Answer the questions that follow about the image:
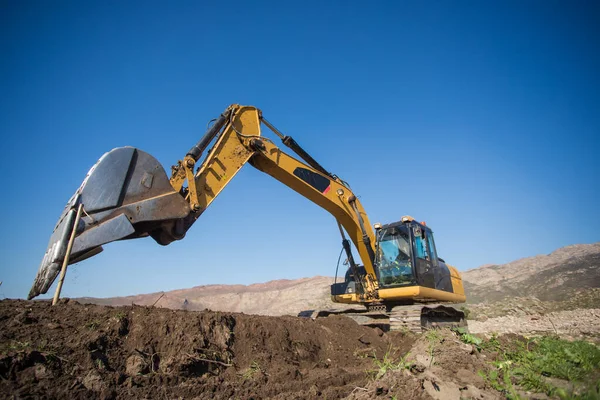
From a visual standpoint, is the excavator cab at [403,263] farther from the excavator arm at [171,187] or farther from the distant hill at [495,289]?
the distant hill at [495,289]

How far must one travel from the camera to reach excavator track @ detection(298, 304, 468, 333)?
748 cm

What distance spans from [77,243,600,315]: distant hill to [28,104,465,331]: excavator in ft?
53.0

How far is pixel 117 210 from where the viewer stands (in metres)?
4.97

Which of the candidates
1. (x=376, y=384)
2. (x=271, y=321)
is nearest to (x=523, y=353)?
(x=376, y=384)

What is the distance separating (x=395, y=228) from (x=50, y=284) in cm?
704

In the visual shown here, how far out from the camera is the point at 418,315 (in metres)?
7.44

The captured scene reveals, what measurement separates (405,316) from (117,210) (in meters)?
6.04

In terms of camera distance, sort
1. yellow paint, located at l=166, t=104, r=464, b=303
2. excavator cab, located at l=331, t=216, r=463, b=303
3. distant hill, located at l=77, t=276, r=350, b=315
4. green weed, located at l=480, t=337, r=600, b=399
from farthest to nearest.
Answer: distant hill, located at l=77, t=276, r=350, b=315, excavator cab, located at l=331, t=216, r=463, b=303, yellow paint, located at l=166, t=104, r=464, b=303, green weed, located at l=480, t=337, r=600, b=399

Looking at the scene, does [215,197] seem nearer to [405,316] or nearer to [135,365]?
[135,365]

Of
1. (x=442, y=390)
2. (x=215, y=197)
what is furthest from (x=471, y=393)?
(x=215, y=197)

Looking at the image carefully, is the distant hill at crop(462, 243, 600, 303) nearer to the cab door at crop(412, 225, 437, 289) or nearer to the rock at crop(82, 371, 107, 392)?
the cab door at crop(412, 225, 437, 289)

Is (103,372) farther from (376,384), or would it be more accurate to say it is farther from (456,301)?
(456,301)

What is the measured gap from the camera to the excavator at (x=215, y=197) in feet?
15.8

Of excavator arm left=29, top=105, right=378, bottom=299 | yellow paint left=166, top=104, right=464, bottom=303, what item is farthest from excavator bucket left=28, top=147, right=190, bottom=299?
yellow paint left=166, top=104, right=464, bottom=303
